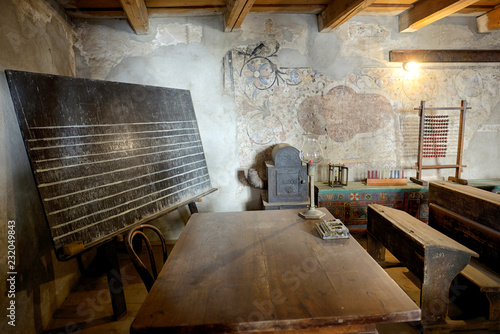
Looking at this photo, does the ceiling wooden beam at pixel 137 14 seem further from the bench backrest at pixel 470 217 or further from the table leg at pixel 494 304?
the table leg at pixel 494 304

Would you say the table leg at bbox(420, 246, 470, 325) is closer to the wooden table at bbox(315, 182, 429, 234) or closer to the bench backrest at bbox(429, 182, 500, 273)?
the bench backrest at bbox(429, 182, 500, 273)

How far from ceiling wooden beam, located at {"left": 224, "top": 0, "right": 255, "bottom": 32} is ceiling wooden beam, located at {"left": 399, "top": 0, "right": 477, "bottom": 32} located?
2.00m

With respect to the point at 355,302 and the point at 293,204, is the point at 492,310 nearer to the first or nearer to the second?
the point at 355,302

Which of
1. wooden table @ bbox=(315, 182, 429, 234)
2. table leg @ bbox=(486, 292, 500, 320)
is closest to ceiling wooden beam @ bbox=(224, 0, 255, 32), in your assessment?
wooden table @ bbox=(315, 182, 429, 234)

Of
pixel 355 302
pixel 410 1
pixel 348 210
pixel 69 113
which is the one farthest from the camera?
pixel 348 210

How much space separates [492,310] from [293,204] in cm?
192

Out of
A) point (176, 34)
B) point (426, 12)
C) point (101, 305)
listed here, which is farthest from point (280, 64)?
point (101, 305)

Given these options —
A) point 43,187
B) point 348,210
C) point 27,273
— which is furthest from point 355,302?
point 348,210

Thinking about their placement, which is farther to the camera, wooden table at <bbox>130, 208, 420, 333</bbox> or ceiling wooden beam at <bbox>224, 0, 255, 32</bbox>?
ceiling wooden beam at <bbox>224, 0, 255, 32</bbox>

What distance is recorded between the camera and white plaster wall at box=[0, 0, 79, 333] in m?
2.02

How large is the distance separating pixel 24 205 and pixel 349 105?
369cm

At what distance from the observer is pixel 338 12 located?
3172mm

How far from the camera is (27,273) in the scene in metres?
2.13

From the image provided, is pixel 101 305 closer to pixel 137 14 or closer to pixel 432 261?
pixel 432 261
